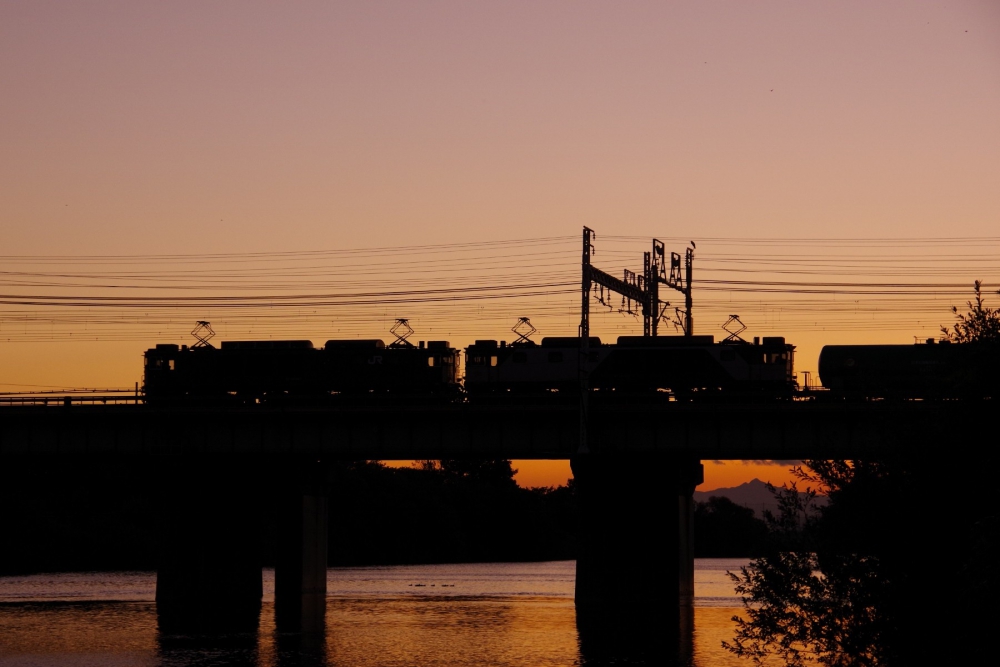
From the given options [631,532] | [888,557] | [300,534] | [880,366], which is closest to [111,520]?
[300,534]

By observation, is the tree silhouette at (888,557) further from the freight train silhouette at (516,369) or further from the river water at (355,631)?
the freight train silhouette at (516,369)

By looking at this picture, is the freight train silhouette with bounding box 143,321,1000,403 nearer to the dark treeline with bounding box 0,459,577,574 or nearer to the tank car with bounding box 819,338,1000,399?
the tank car with bounding box 819,338,1000,399

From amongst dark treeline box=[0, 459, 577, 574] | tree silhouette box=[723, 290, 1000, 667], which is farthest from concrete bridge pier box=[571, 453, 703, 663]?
dark treeline box=[0, 459, 577, 574]

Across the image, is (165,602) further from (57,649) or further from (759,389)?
(759,389)

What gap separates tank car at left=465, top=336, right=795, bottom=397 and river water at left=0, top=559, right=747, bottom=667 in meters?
15.0

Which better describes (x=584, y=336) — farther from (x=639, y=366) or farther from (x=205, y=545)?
(x=205, y=545)

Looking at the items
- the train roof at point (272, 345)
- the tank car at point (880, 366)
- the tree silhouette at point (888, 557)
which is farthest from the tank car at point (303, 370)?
the tree silhouette at point (888, 557)

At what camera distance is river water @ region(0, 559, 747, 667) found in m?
62.4

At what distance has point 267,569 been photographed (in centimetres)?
17238

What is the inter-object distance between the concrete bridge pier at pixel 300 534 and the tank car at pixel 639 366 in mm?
17078

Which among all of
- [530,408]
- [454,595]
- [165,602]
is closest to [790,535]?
[530,408]

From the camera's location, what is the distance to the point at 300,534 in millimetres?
92312

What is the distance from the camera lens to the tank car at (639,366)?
260 feet

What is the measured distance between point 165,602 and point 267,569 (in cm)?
8968
